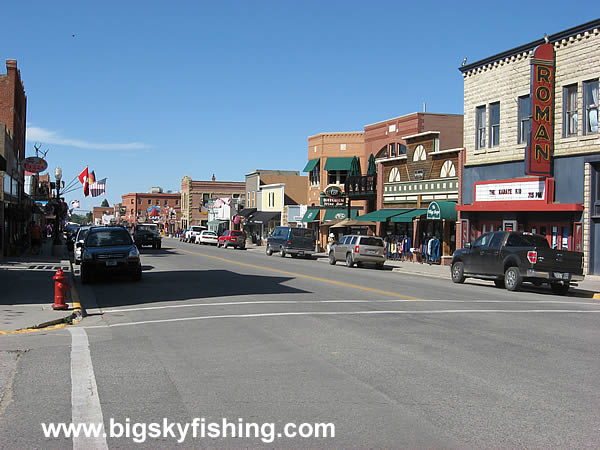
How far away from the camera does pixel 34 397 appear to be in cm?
661

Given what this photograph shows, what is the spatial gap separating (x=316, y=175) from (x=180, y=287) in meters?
38.4

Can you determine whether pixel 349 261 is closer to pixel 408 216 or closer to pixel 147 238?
pixel 408 216

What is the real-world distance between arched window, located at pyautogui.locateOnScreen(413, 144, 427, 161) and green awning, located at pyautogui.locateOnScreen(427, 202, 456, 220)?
171 inches

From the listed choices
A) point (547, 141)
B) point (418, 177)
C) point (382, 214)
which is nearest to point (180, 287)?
point (547, 141)

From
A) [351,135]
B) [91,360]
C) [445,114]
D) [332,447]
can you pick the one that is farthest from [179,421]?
[351,135]

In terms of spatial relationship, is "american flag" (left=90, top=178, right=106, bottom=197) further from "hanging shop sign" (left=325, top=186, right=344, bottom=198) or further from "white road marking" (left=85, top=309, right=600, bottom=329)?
"white road marking" (left=85, top=309, right=600, bottom=329)

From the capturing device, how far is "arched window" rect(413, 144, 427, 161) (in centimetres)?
3862

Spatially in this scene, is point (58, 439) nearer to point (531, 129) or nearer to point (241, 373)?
point (241, 373)

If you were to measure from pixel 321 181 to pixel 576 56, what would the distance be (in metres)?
29.7

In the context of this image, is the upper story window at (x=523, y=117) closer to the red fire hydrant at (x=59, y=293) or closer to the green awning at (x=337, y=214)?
the green awning at (x=337, y=214)

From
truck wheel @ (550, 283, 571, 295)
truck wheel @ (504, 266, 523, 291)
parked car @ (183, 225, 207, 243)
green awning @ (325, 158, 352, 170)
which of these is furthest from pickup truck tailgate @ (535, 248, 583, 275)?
parked car @ (183, 225, 207, 243)

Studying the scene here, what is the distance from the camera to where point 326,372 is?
778 cm

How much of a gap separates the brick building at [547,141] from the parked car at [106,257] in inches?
659

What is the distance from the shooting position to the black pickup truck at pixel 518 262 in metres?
19.8
